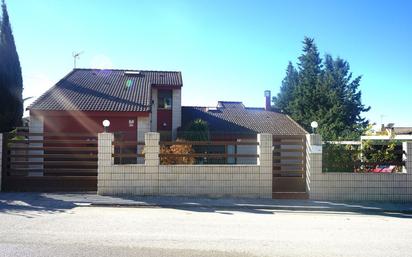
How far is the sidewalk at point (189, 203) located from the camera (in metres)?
10.7

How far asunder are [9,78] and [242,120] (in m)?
16.6

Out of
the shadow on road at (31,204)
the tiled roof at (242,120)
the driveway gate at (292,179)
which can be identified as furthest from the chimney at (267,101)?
the shadow on road at (31,204)

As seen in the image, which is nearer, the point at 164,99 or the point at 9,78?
the point at 9,78

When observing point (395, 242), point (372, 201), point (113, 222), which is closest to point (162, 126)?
point (372, 201)

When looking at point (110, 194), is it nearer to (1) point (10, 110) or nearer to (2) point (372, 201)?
(2) point (372, 201)

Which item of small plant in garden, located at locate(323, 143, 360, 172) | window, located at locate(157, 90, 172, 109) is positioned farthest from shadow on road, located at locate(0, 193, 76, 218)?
window, located at locate(157, 90, 172, 109)

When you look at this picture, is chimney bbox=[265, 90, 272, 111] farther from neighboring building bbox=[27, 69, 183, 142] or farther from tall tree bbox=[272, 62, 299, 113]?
tall tree bbox=[272, 62, 299, 113]

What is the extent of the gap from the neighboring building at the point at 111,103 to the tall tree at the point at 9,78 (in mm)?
885

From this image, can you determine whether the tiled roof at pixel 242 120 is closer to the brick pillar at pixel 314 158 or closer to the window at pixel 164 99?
the window at pixel 164 99

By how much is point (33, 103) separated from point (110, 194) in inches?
530

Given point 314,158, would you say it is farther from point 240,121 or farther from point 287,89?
point 287,89

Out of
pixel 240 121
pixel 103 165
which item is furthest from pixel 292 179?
pixel 240 121

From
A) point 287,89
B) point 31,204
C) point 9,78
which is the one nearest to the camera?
point 31,204

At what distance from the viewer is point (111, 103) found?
77.0ft
